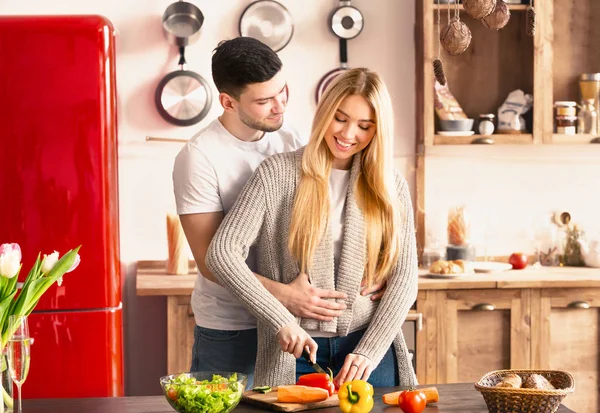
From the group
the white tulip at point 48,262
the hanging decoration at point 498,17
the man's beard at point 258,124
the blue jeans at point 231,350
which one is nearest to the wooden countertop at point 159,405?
the white tulip at point 48,262

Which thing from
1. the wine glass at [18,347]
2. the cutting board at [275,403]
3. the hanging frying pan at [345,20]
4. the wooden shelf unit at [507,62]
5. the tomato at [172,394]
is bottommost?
the cutting board at [275,403]

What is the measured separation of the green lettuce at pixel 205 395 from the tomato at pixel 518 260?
238cm

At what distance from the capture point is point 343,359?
2400mm

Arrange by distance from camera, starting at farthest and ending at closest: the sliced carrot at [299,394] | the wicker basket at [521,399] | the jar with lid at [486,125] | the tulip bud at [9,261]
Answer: the jar with lid at [486,125] → the sliced carrot at [299,394] → the wicker basket at [521,399] → the tulip bud at [9,261]

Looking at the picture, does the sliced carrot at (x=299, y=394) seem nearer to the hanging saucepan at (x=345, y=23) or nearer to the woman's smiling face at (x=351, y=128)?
the woman's smiling face at (x=351, y=128)

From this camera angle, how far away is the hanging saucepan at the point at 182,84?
13.1ft

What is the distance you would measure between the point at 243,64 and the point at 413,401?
3.41ft

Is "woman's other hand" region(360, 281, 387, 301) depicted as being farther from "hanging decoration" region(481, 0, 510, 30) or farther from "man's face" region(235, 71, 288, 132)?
"hanging decoration" region(481, 0, 510, 30)

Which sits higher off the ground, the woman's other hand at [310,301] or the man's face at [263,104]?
the man's face at [263,104]

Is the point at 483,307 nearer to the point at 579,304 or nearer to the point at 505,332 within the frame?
the point at 505,332

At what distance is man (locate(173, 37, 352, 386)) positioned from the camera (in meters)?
2.46

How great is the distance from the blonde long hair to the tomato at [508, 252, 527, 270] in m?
1.72

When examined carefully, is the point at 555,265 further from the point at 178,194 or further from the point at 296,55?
the point at 178,194

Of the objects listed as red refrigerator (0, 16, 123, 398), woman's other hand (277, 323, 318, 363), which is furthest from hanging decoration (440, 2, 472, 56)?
red refrigerator (0, 16, 123, 398)
